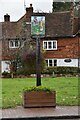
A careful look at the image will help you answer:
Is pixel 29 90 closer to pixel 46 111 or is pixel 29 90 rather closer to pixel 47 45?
pixel 46 111

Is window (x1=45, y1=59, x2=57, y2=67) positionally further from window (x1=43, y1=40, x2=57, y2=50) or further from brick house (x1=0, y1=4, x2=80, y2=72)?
window (x1=43, y1=40, x2=57, y2=50)

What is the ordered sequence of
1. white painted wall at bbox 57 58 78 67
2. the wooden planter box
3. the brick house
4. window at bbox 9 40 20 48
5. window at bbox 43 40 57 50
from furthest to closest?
window at bbox 9 40 20 48, window at bbox 43 40 57 50, the brick house, white painted wall at bbox 57 58 78 67, the wooden planter box

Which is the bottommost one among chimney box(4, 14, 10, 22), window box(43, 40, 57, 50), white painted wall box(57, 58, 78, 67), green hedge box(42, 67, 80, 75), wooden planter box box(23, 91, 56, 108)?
green hedge box(42, 67, 80, 75)

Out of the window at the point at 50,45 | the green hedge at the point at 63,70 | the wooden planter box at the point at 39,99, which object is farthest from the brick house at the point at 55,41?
the wooden planter box at the point at 39,99

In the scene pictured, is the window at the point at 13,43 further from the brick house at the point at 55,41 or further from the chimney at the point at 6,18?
the chimney at the point at 6,18

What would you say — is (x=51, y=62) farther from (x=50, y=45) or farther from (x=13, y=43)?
(x=13, y=43)

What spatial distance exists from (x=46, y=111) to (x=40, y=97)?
0.78m

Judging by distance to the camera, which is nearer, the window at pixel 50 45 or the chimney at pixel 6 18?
the window at pixel 50 45

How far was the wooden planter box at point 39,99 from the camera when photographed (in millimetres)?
13500

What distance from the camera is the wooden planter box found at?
531 inches

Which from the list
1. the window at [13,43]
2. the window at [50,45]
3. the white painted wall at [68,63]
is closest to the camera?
the white painted wall at [68,63]

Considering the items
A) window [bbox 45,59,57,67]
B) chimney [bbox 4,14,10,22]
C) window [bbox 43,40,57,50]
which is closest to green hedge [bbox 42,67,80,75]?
window [bbox 45,59,57,67]

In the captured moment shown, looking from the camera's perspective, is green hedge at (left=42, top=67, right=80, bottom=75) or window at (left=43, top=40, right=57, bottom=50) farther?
window at (left=43, top=40, right=57, bottom=50)

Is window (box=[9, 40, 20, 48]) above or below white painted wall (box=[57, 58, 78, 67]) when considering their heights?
above
